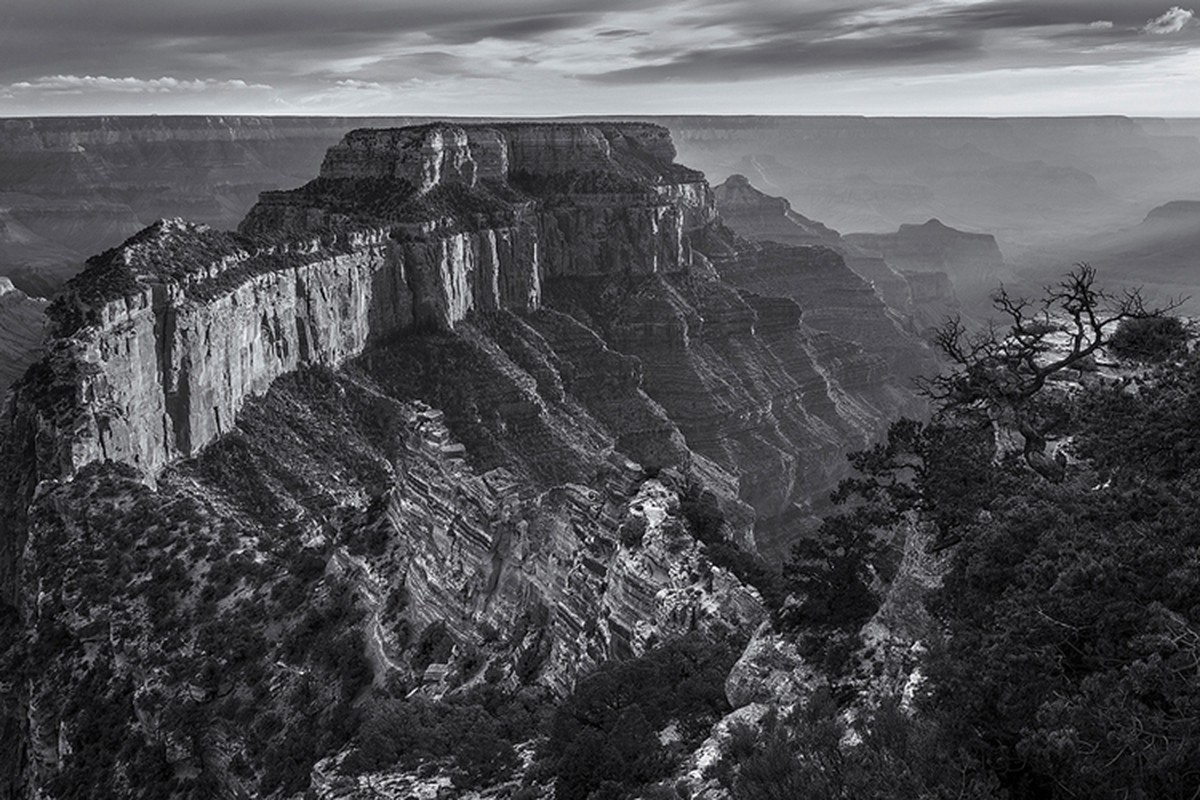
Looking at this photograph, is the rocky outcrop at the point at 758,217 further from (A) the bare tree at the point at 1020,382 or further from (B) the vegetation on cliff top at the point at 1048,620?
(B) the vegetation on cliff top at the point at 1048,620

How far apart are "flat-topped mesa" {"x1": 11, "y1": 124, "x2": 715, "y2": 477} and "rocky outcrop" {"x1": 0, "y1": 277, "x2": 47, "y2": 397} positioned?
36219mm

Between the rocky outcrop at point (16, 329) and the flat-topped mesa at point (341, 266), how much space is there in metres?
36.2

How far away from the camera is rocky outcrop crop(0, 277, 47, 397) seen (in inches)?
4321

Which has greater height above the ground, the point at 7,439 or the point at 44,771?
the point at 7,439

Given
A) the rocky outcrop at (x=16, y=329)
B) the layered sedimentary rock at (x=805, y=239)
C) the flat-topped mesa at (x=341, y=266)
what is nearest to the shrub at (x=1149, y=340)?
the flat-topped mesa at (x=341, y=266)

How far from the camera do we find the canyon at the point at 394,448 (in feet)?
100

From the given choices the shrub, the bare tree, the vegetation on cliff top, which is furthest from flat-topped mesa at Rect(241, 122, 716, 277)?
the vegetation on cliff top

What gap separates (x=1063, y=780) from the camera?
14.5m

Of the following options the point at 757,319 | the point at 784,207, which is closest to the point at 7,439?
the point at 757,319

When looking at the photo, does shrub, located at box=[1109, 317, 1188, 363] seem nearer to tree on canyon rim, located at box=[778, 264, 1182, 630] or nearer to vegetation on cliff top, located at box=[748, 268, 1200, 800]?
tree on canyon rim, located at box=[778, 264, 1182, 630]

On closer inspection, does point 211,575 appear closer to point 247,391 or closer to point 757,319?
point 247,391

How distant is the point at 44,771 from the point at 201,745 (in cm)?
938

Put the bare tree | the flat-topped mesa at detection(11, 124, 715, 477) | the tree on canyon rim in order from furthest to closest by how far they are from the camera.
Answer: the flat-topped mesa at detection(11, 124, 715, 477) → the bare tree → the tree on canyon rim

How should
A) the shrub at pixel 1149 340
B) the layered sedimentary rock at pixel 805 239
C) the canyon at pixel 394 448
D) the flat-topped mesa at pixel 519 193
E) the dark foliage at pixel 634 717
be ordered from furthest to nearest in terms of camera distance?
1. the layered sedimentary rock at pixel 805 239
2. the flat-topped mesa at pixel 519 193
3. the canyon at pixel 394 448
4. the shrub at pixel 1149 340
5. the dark foliage at pixel 634 717
